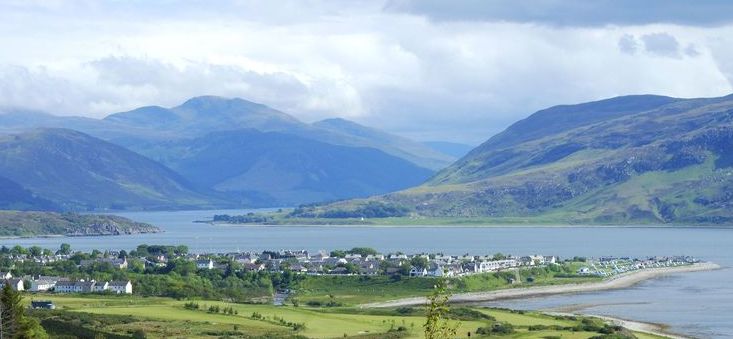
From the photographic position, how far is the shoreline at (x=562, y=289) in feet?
388

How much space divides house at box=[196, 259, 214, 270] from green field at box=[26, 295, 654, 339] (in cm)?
3501

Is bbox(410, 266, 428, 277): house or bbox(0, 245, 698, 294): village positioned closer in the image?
bbox(0, 245, 698, 294): village

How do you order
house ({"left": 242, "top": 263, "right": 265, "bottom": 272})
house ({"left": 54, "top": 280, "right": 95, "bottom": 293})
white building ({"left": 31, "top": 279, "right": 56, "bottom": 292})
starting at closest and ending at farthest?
1. house ({"left": 54, "top": 280, "right": 95, "bottom": 293})
2. white building ({"left": 31, "top": 279, "right": 56, "bottom": 292})
3. house ({"left": 242, "top": 263, "right": 265, "bottom": 272})

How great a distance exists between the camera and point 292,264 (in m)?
146

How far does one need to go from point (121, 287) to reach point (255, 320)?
3102 cm

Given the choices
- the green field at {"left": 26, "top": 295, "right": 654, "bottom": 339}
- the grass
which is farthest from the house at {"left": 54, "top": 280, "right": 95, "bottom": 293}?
the grass

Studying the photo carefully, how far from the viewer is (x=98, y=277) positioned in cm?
12606

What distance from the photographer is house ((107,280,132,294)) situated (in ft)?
381

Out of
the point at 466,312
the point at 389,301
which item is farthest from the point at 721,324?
the point at 389,301

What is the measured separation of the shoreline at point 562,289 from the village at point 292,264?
253 cm

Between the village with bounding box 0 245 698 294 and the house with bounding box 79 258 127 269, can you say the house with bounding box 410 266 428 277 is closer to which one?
the village with bounding box 0 245 698 294

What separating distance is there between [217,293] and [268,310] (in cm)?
1591

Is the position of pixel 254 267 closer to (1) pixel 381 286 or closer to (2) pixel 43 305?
(1) pixel 381 286

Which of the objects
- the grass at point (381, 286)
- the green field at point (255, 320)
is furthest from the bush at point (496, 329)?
the grass at point (381, 286)
